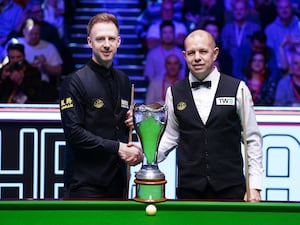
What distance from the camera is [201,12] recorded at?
7.27 metres

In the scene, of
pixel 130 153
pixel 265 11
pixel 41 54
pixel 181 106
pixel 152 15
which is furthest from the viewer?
pixel 152 15

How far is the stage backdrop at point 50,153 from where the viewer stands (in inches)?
154

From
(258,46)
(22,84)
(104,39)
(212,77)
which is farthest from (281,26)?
(104,39)

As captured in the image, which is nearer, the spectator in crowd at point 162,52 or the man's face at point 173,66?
the man's face at point 173,66

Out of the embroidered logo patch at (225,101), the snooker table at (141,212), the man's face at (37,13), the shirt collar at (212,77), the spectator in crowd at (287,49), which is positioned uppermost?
the man's face at (37,13)

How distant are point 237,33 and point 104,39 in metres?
4.10

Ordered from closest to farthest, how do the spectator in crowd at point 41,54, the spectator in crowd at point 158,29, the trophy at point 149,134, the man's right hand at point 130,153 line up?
the trophy at point 149,134
the man's right hand at point 130,153
the spectator in crowd at point 41,54
the spectator in crowd at point 158,29

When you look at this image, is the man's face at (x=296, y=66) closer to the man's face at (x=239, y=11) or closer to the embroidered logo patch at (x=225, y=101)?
the man's face at (x=239, y=11)

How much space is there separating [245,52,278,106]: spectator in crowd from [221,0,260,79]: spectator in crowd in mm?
189

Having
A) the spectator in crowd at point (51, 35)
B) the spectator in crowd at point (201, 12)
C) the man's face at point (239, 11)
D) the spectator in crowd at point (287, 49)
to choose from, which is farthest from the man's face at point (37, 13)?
the spectator in crowd at point (287, 49)

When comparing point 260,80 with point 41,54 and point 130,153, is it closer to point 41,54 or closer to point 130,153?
point 41,54

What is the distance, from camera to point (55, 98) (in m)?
6.32

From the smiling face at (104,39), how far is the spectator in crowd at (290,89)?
3728 mm

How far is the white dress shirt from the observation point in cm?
293
